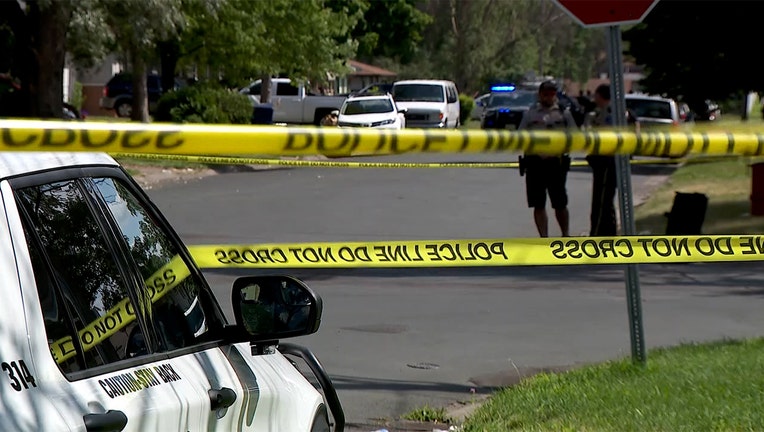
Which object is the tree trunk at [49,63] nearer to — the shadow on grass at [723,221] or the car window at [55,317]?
the shadow on grass at [723,221]

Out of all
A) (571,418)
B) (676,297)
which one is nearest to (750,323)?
(676,297)

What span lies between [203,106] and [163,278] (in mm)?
25164

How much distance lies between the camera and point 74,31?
23.5 m

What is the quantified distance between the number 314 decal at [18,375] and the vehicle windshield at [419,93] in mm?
36553

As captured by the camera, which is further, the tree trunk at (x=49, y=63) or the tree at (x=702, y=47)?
the tree trunk at (x=49, y=63)

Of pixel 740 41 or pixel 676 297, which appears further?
pixel 740 41

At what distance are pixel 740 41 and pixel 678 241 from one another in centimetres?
1051

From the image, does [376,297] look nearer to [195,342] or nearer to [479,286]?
[479,286]

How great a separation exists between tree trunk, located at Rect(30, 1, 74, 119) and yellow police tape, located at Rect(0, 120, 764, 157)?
19.6 metres

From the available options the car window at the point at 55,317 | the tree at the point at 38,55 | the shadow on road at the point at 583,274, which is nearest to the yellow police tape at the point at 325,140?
the car window at the point at 55,317

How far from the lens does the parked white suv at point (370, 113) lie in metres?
32.2

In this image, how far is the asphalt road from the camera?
24.6 ft

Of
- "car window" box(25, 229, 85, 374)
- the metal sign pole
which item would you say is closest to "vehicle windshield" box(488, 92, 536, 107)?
the metal sign pole

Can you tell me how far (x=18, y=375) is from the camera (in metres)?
2.29
